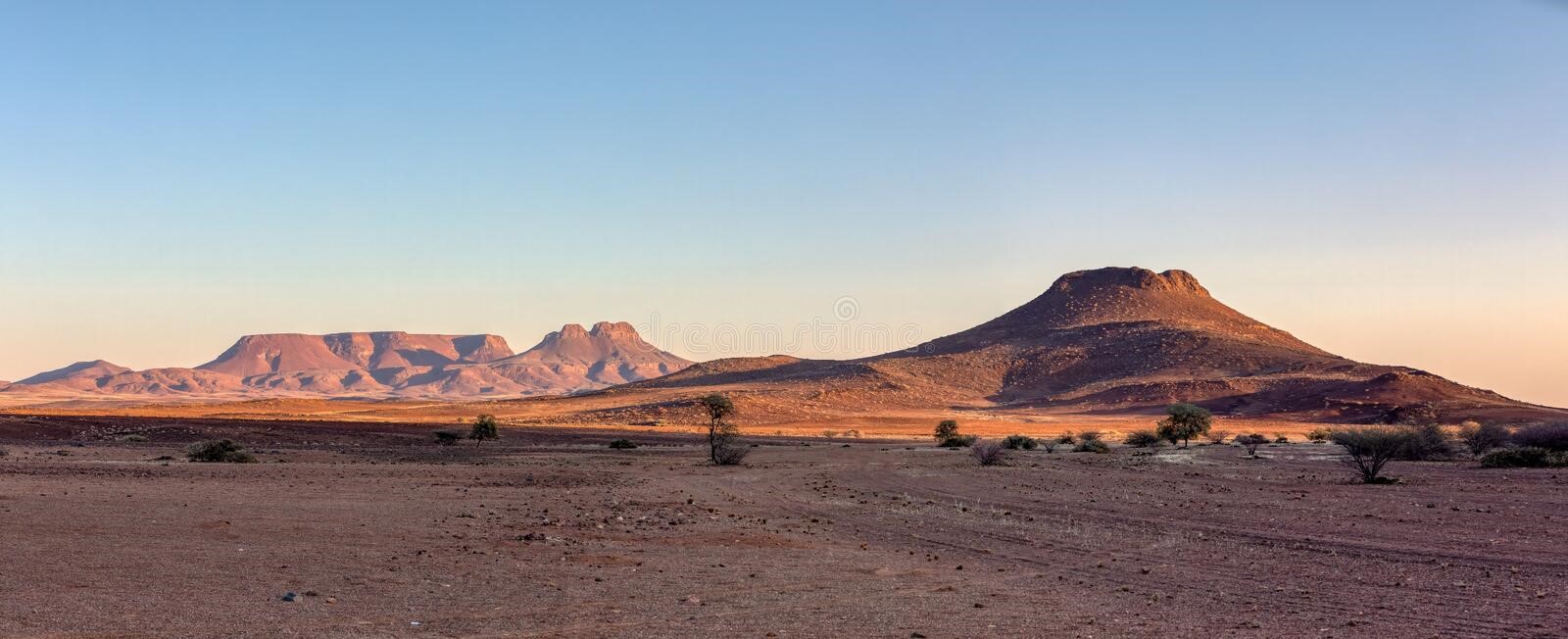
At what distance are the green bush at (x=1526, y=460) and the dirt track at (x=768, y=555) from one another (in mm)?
4977

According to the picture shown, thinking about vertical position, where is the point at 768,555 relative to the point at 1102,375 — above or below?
below

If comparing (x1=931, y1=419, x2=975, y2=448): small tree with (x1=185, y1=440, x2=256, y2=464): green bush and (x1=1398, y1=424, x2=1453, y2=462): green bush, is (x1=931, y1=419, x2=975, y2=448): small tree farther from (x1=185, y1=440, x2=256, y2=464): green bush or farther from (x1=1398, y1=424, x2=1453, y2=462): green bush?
(x1=185, y1=440, x2=256, y2=464): green bush

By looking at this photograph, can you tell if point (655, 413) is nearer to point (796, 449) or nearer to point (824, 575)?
point (796, 449)

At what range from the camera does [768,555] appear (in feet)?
57.9

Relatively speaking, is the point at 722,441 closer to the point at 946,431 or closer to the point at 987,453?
the point at 987,453

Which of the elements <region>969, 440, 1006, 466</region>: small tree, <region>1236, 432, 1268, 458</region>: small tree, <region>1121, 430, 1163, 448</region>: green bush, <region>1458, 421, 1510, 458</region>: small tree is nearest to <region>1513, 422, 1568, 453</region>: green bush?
<region>1458, 421, 1510, 458</region>: small tree

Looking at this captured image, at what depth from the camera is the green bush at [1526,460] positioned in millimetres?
37594

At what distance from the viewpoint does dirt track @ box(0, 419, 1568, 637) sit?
39.8 feet

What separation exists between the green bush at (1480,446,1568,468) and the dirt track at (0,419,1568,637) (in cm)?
498

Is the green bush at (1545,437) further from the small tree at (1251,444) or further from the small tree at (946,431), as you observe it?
the small tree at (946,431)

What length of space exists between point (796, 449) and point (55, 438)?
35232mm

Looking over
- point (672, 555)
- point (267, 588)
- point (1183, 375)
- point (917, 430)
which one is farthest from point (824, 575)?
point (1183, 375)

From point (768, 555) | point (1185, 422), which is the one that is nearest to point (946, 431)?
point (1185, 422)

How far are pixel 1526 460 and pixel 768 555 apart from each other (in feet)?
106
